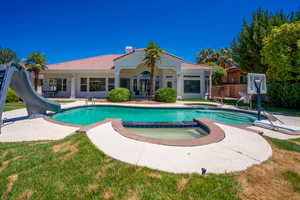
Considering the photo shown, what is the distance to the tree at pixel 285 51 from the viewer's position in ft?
36.6

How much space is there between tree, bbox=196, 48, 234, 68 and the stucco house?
17.7m

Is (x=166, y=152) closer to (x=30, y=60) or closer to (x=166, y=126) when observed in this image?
(x=166, y=126)

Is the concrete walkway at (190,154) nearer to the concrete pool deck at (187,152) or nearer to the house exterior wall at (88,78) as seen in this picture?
the concrete pool deck at (187,152)

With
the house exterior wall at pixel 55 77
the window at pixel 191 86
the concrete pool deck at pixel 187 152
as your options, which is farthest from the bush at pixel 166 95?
the house exterior wall at pixel 55 77

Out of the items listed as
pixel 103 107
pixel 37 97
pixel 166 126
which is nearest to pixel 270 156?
pixel 166 126

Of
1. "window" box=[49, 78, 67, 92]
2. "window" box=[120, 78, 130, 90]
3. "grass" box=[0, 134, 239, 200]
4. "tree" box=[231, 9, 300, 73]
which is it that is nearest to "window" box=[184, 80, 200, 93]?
"tree" box=[231, 9, 300, 73]

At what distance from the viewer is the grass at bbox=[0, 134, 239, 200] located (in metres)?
2.11

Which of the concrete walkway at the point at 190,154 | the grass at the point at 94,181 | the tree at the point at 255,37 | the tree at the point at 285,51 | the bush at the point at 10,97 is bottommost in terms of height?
the grass at the point at 94,181

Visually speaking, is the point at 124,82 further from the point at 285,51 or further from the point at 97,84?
the point at 285,51

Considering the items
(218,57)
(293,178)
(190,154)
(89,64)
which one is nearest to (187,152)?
(190,154)

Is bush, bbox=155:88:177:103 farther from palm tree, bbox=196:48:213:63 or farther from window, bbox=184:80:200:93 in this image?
palm tree, bbox=196:48:213:63

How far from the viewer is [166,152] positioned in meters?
3.30

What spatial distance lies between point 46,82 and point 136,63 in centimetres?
1428

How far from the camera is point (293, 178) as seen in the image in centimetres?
249
